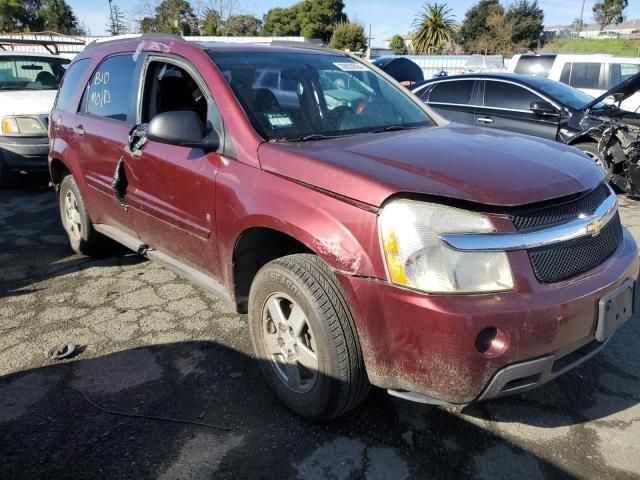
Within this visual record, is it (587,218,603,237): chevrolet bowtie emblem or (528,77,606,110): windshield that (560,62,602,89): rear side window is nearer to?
(528,77,606,110): windshield

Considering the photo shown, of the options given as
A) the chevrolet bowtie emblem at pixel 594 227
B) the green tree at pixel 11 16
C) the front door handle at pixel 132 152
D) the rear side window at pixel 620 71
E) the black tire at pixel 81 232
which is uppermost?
the green tree at pixel 11 16

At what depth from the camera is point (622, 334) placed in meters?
3.45

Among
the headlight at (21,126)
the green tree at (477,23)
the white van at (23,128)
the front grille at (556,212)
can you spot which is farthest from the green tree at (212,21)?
the front grille at (556,212)

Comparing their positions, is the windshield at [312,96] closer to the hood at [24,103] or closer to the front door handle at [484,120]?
the front door handle at [484,120]

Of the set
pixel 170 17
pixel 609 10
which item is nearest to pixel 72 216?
pixel 170 17

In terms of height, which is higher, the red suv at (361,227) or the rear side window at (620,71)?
the rear side window at (620,71)

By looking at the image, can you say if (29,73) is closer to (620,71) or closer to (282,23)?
(620,71)

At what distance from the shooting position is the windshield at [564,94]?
286 inches

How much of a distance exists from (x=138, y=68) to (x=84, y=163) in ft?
3.38

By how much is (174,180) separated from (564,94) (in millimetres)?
6381

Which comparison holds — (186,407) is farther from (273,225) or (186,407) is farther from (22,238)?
(22,238)

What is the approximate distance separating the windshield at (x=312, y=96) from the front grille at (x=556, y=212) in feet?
3.90

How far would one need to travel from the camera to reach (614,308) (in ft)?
7.57

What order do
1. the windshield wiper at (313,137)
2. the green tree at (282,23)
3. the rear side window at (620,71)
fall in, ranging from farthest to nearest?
the green tree at (282,23)
the rear side window at (620,71)
the windshield wiper at (313,137)
